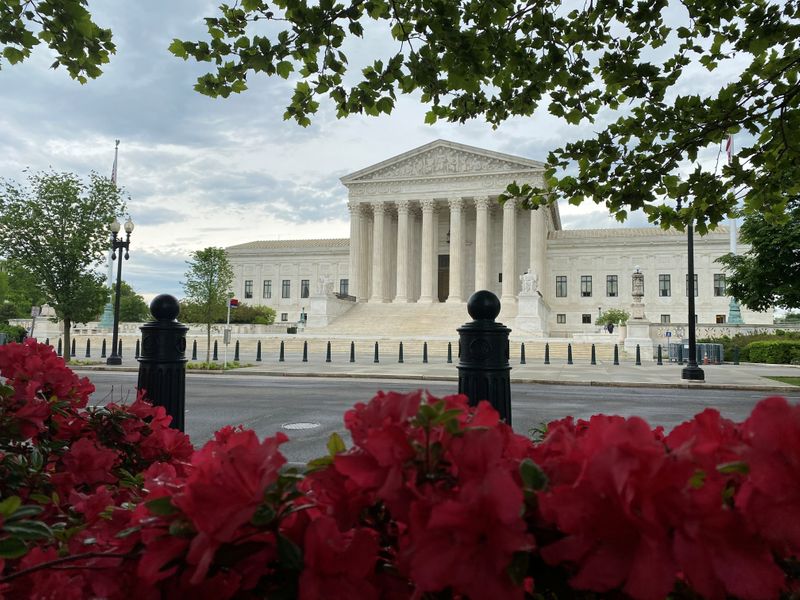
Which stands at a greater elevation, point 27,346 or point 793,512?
point 27,346

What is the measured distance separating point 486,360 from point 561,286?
66050 millimetres

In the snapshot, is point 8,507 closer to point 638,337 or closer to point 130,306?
point 638,337

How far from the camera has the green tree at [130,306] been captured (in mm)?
72125

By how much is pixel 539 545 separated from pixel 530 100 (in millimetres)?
5231

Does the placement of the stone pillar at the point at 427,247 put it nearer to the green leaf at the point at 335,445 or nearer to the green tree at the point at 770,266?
the green tree at the point at 770,266

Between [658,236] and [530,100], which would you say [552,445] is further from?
[658,236]

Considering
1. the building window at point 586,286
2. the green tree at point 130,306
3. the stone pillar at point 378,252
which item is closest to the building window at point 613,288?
the building window at point 586,286

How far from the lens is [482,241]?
2318 inches

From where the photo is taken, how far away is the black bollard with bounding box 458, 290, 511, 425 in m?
3.56

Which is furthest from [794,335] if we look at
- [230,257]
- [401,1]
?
[230,257]

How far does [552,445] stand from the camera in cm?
116

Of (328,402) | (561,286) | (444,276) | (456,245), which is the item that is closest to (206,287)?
(328,402)

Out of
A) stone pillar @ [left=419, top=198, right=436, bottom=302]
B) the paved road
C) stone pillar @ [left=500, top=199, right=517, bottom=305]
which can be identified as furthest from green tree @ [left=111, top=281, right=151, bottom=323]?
the paved road

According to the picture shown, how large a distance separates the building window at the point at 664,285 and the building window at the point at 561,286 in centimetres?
1047
